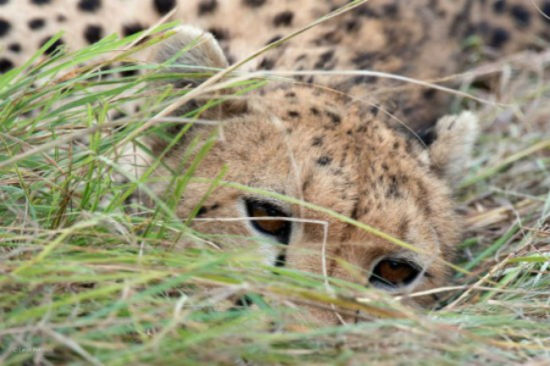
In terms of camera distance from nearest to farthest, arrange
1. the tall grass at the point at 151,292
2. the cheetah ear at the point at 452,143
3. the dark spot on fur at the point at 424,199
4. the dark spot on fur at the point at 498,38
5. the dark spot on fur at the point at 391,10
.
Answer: the tall grass at the point at 151,292
the dark spot on fur at the point at 424,199
the cheetah ear at the point at 452,143
the dark spot on fur at the point at 391,10
the dark spot on fur at the point at 498,38

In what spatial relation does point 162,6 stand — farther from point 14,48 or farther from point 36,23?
point 14,48

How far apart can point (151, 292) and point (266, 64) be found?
4.64ft

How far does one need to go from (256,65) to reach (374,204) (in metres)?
0.79

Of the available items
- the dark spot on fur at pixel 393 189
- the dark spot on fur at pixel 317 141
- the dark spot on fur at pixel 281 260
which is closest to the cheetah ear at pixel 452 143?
the dark spot on fur at pixel 393 189

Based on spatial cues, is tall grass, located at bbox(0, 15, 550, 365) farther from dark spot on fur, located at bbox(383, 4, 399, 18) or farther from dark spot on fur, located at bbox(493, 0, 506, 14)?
dark spot on fur, located at bbox(493, 0, 506, 14)

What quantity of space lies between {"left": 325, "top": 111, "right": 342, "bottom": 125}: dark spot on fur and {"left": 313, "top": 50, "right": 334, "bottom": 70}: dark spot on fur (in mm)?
502

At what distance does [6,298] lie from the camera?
1.73m

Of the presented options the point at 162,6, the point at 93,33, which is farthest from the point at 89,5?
the point at 162,6

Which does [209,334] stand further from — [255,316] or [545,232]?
[545,232]

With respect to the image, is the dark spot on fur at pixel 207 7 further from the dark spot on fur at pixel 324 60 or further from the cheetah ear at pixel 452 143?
the cheetah ear at pixel 452 143

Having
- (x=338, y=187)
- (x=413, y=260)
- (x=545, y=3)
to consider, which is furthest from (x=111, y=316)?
(x=545, y=3)

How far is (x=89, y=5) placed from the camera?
3340 mm

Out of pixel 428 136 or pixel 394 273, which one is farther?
pixel 428 136

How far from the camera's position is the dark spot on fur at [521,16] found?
184 inches
